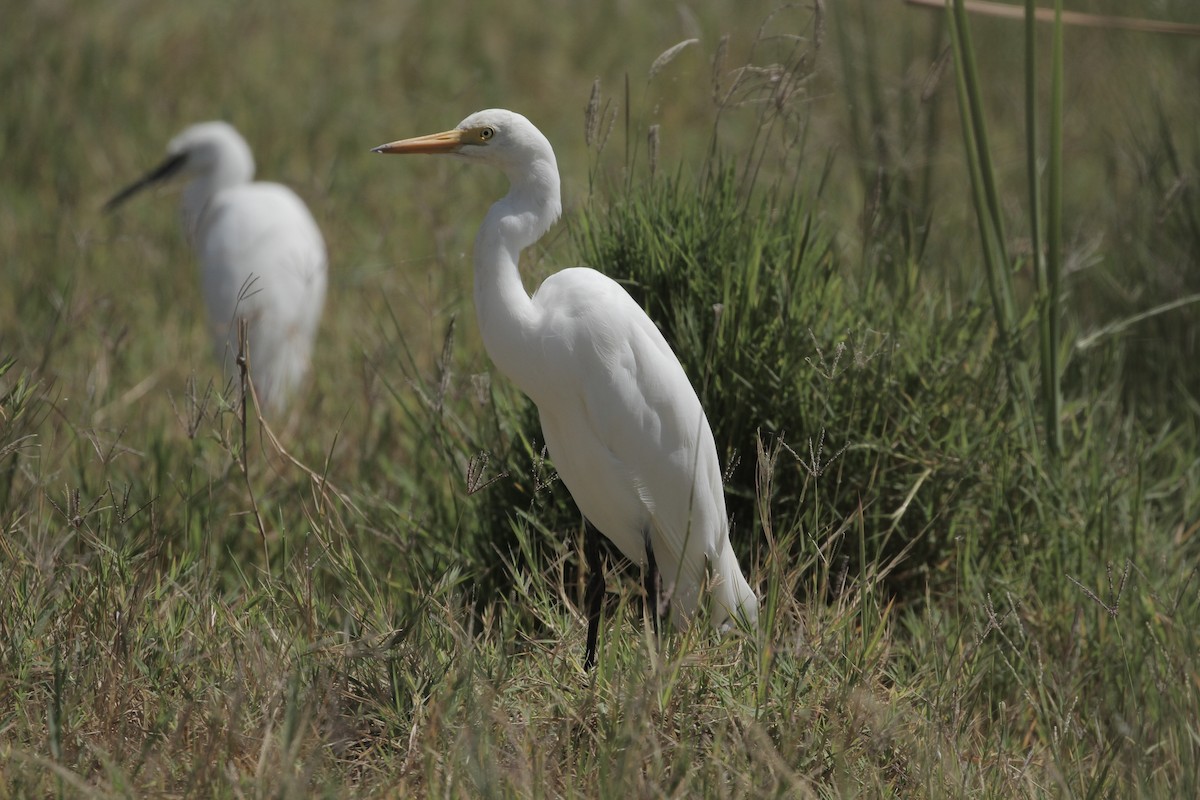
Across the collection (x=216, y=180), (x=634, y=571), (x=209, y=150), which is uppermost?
(x=209, y=150)

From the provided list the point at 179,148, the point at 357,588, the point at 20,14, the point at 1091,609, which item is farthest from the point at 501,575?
the point at 20,14

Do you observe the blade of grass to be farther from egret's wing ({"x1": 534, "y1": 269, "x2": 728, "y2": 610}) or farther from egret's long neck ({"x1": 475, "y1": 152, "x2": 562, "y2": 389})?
egret's long neck ({"x1": 475, "y1": 152, "x2": 562, "y2": 389})

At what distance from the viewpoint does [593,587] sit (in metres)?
2.66

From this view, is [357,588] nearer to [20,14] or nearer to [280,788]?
[280,788]

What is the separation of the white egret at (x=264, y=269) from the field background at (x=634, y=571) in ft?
0.50

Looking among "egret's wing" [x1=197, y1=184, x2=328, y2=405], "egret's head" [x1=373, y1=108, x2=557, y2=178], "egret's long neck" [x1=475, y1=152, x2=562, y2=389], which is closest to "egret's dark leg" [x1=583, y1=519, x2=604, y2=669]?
"egret's long neck" [x1=475, y1=152, x2=562, y2=389]

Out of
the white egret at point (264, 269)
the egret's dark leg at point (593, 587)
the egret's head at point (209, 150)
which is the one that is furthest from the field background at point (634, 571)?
the egret's head at point (209, 150)

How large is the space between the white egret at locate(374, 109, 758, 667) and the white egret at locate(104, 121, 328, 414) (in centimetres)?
189

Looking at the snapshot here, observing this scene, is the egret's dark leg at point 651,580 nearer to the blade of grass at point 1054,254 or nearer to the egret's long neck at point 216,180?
the blade of grass at point 1054,254

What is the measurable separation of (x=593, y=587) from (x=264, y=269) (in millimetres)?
2283

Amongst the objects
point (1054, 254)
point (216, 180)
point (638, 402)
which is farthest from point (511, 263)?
point (216, 180)

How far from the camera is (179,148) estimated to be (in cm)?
489

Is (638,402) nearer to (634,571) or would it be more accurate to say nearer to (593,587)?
(593,587)

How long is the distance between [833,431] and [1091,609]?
0.68 metres
